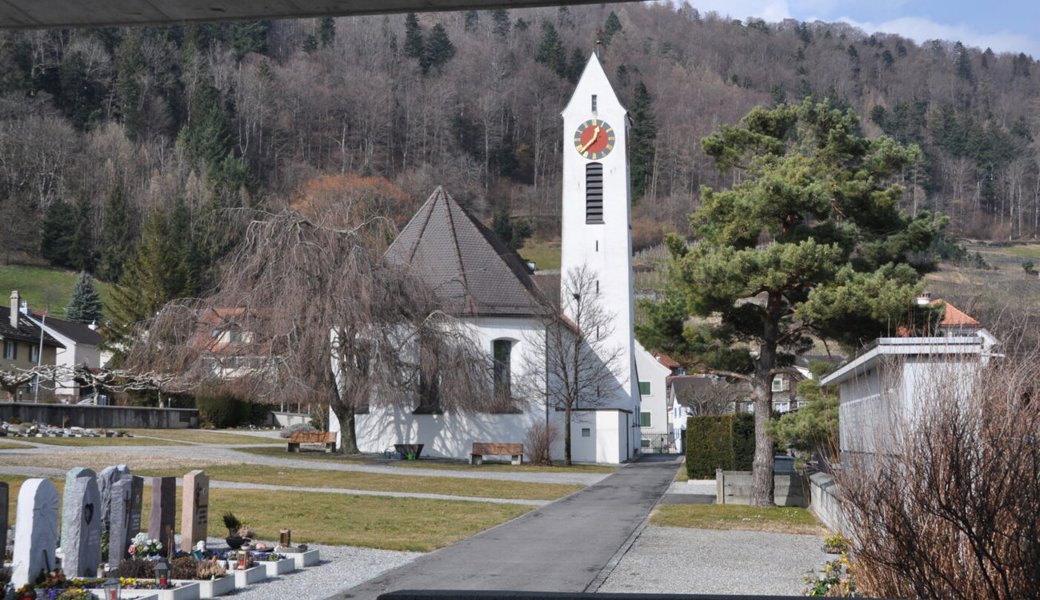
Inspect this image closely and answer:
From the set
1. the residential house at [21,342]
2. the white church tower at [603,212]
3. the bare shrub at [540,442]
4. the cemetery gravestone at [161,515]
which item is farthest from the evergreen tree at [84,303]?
the cemetery gravestone at [161,515]

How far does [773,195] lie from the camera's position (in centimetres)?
2020

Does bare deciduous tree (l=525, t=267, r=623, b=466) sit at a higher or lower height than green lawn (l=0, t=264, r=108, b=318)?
lower

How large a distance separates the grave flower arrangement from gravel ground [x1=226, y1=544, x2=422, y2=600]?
3.40 feet

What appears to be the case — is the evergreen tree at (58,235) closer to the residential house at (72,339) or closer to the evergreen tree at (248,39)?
the residential house at (72,339)

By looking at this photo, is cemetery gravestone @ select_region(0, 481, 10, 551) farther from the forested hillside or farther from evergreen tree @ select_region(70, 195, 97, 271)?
evergreen tree @ select_region(70, 195, 97, 271)

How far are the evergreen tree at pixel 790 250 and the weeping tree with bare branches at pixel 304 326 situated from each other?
12051 millimetres

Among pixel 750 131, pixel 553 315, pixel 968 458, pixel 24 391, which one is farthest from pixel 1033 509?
pixel 24 391

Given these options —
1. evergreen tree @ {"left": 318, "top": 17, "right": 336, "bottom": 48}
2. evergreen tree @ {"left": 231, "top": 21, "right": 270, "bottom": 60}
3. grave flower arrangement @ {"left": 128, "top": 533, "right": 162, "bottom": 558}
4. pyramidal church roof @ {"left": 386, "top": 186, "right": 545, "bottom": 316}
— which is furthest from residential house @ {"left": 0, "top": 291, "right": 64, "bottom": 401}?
evergreen tree @ {"left": 318, "top": 17, "right": 336, "bottom": 48}

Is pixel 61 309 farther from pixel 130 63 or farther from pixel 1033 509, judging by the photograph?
pixel 1033 509

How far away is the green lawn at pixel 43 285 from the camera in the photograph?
78875 millimetres

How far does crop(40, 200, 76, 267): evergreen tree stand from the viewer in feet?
277

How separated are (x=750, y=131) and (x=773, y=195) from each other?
11.1 feet

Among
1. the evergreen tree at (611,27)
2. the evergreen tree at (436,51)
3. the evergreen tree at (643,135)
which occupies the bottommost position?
the evergreen tree at (643,135)

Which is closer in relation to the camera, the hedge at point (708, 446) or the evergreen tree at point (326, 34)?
the hedge at point (708, 446)
